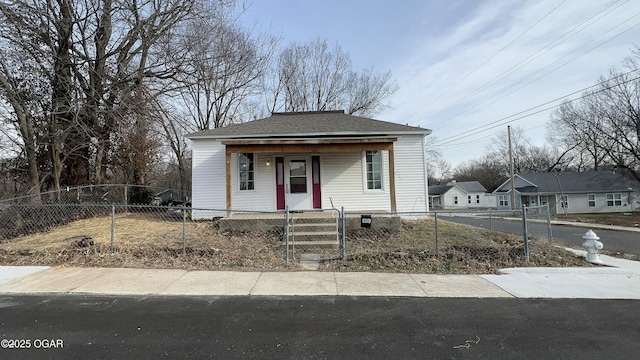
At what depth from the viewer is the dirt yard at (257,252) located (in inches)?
259

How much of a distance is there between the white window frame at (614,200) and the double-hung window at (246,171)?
44.4m

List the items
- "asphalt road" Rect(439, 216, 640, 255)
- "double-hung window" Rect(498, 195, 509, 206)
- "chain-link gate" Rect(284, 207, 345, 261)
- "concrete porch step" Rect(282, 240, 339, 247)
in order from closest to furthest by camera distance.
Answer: "chain-link gate" Rect(284, 207, 345, 261) < "concrete porch step" Rect(282, 240, 339, 247) < "asphalt road" Rect(439, 216, 640, 255) < "double-hung window" Rect(498, 195, 509, 206)

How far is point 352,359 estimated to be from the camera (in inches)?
119

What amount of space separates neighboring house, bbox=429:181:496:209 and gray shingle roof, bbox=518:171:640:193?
15.6 metres

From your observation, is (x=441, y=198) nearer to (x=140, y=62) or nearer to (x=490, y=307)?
(x=140, y=62)

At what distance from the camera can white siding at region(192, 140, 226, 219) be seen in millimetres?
11852

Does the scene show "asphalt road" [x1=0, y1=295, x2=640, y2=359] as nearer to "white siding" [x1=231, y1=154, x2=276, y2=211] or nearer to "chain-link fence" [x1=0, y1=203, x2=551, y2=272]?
"chain-link fence" [x1=0, y1=203, x2=551, y2=272]

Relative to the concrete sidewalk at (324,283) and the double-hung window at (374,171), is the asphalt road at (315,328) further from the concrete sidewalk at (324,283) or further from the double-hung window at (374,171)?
the double-hung window at (374,171)

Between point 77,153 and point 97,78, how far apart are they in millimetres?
3592

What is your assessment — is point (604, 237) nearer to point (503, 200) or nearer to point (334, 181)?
point (334, 181)

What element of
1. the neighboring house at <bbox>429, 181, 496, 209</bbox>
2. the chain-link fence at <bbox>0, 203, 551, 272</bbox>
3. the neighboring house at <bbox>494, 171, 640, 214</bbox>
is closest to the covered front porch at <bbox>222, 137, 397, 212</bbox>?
the chain-link fence at <bbox>0, 203, 551, 272</bbox>

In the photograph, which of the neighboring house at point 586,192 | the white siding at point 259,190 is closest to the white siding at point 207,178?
the white siding at point 259,190

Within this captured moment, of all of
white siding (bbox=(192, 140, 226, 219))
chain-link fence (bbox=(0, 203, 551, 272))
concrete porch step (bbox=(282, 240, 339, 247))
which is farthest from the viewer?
white siding (bbox=(192, 140, 226, 219))

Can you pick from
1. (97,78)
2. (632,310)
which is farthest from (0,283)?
(97,78)
